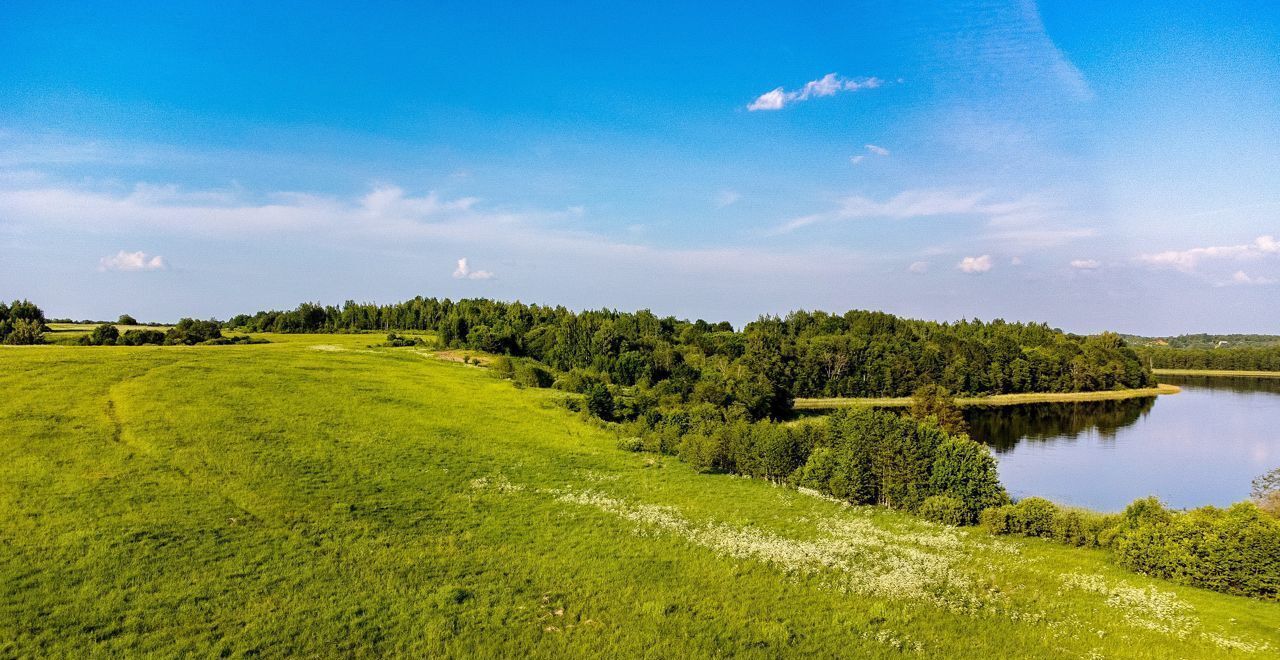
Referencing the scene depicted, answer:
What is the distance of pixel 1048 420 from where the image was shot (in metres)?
105

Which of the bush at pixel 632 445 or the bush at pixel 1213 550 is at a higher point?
the bush at pixel 1213 550

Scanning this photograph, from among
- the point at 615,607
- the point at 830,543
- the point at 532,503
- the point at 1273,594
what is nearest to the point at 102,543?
the point at 532,503

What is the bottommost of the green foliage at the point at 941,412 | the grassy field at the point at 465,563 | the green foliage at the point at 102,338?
the grassy field at the point at 465,563

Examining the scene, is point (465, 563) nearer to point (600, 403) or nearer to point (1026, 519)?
point (1026, 519)

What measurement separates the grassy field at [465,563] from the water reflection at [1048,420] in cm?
5753

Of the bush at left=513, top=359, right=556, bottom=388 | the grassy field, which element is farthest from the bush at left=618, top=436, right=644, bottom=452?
the bush at left=513, top=359, right=556, bottom=388

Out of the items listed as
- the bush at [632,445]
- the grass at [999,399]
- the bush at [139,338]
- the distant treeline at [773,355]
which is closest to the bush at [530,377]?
the distant treeline at [773,355]

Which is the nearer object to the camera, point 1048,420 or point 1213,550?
point 1213,550

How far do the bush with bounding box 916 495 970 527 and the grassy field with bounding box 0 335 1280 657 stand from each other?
2188 millimetres

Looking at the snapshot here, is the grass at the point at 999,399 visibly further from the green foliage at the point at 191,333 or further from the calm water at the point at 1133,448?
the green foliage at the point at 191,333

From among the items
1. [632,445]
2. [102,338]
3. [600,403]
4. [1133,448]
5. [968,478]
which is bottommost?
[1133,448]

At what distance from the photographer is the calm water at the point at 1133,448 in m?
56.5

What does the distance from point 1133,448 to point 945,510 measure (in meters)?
67.5

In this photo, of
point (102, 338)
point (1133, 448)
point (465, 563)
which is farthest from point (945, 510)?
point (102, 338)
